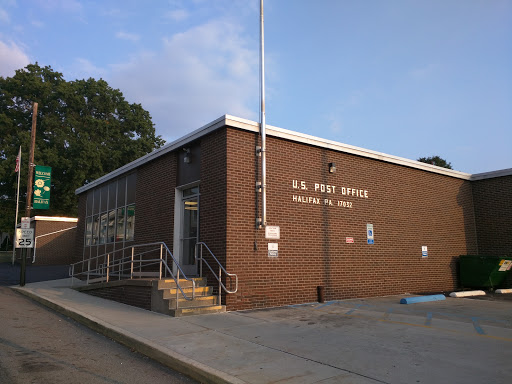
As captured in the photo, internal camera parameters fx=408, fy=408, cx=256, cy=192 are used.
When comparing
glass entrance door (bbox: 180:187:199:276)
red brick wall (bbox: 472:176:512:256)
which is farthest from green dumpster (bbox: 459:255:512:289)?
glass entrance door (bbox: 180:187:199:276)

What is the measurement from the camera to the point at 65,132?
1566 inches

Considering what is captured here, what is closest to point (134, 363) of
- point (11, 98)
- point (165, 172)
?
point (165, 172)

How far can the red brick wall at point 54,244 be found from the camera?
106 feet

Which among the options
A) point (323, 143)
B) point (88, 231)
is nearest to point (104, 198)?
point (88, 231)

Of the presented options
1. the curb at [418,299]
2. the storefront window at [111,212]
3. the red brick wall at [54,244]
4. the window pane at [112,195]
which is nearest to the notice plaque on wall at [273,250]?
the curb at [418,299]

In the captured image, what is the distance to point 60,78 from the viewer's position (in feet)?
137

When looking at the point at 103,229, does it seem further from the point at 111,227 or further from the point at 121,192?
the point at 121,192

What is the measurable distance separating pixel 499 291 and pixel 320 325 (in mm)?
10067

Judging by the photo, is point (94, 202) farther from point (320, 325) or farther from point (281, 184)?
point (320, 325)

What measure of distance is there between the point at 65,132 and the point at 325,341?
1546 inches

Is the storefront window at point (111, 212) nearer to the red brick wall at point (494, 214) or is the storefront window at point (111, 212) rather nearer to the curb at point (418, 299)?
the curb at point (418, 299)

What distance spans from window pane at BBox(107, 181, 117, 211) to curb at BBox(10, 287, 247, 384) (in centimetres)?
794

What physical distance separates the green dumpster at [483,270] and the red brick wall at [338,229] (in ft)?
1.53

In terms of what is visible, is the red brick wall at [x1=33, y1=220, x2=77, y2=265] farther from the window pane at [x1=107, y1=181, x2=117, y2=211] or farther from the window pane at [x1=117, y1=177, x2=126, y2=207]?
the window pane at [x1=117, y1=177, x2=126, y2=207]
